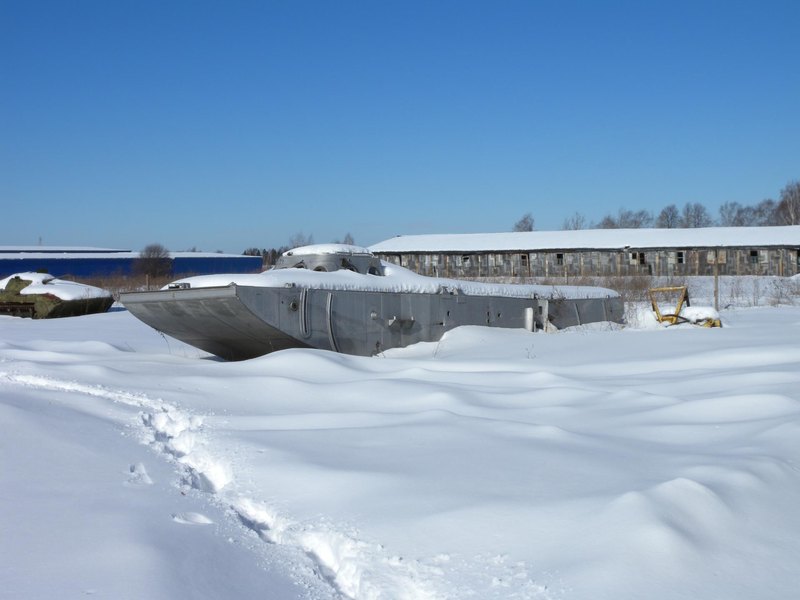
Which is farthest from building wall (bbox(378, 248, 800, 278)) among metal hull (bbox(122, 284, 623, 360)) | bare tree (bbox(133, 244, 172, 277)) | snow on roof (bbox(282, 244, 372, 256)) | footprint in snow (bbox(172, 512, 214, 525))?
footprint in snow (bbox(172, 512, 214, 525))

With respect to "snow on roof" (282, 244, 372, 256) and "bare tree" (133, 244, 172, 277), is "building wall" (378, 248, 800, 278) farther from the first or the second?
"snow on roof" (282, 244, 372, 256)

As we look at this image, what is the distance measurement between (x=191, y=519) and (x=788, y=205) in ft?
286

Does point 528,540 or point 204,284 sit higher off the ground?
point 204,284

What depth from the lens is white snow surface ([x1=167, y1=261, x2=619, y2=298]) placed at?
36.9 feet

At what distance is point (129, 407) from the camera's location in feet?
25.0

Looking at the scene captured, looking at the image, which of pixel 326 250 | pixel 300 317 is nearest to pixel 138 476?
pixel 300 317

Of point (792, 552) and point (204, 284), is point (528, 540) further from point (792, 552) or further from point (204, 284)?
point (204, 284)

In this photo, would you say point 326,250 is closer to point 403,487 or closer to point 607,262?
point 403,487

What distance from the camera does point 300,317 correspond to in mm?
11648

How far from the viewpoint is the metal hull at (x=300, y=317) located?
1105cm

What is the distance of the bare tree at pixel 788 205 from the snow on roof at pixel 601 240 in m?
37.4

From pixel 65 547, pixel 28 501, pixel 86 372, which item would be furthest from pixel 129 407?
pixel 65 547

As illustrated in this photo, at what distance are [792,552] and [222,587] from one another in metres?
2.66

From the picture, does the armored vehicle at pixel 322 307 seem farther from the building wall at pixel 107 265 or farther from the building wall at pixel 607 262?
the building wall at pixel 107 265
